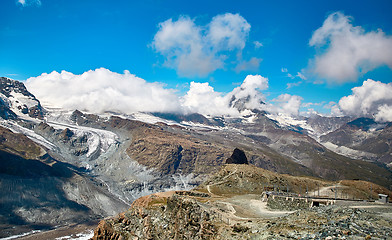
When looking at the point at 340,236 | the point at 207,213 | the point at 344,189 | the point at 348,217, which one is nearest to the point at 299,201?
the point at 207,213

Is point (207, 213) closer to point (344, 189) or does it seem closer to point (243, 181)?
point (243, 181)

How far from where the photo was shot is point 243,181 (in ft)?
350

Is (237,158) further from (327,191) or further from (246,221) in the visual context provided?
(246,221)

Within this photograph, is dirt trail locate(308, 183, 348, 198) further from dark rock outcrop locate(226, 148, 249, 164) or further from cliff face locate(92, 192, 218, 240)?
dark rock outcrop locate(226, 148, 249, 164)

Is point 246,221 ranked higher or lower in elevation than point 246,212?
higher

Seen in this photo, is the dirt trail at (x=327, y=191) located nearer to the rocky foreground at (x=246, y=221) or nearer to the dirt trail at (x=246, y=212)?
the dirt trail at (x=246, y=212)

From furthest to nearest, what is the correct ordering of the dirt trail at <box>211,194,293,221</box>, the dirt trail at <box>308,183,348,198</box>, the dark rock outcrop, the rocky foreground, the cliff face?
the dark rock outcrop, the dirt trail at <box>308,183,348,198</box>, the dirt trail at <box>211,194,293,221</box>, the cliff face, the rocky foreground

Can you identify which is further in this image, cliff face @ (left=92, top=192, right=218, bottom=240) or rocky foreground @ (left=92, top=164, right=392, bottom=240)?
cliff face @ (left=92, top=192, right=218, bottom=240)

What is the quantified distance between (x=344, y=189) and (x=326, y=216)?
94739 mm

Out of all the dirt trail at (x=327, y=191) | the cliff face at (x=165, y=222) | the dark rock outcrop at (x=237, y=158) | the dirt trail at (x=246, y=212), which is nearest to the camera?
the cliff face at (x=165, y=222)

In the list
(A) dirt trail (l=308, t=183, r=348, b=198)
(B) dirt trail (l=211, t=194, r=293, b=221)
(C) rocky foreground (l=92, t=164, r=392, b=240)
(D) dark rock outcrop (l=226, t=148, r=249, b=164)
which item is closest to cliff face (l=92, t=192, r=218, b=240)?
(C) rocky foreground (l=92, t=164, r=392, b=240)

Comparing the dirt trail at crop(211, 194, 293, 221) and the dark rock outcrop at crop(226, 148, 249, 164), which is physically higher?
the dark rock outcrop at crop(226, 148, 249, 164)

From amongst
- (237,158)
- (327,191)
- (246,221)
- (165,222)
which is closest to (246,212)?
(246,221)

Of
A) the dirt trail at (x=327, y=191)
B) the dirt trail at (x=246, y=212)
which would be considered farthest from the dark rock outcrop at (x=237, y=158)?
the dirt trail at (x=246, y=212)
